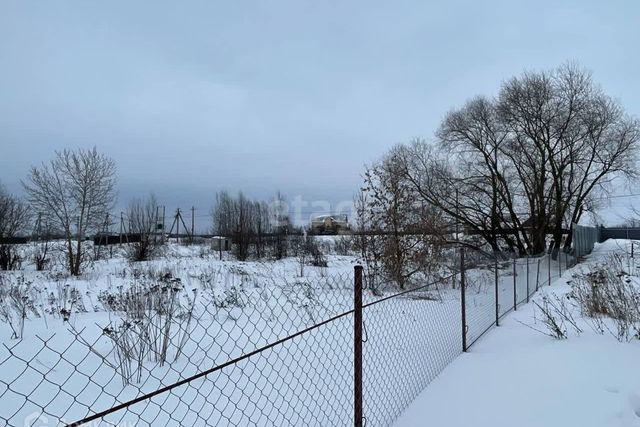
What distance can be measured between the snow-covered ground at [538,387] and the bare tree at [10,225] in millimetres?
15043

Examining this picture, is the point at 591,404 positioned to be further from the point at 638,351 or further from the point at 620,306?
the point at 620,306

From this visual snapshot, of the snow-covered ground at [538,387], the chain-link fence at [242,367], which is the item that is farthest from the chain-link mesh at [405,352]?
the snow-covered ground at [538,387]

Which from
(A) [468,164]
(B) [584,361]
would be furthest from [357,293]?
(A) [468,164]

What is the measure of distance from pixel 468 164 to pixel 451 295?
1616cm

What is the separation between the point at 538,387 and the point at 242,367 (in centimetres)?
276

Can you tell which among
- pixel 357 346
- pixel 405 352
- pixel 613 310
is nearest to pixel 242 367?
pixel 405 352

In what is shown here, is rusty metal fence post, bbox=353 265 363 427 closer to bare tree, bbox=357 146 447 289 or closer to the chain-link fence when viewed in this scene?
the chain-link fence

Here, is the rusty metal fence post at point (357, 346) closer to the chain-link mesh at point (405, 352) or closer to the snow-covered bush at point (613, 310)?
the chain-link mesh at point (405, 352)

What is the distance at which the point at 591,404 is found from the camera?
316cm

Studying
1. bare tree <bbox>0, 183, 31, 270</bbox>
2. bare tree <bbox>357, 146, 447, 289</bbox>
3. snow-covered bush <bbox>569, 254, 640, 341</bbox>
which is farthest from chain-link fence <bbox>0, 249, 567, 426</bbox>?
bare tree <bbox>0, 183, 31, 270</bbox>

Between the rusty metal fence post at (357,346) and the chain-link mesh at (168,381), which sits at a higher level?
the rusty metal fence post at (357,346)

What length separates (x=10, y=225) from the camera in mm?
15805

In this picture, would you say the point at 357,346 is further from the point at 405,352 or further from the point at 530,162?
the point at 530,162

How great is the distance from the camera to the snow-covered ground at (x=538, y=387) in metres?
A: 3.02
